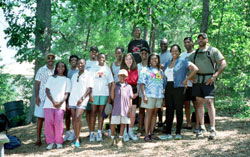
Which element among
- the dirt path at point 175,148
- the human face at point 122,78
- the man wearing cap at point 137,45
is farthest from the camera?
the man wearing cap at point 137,45

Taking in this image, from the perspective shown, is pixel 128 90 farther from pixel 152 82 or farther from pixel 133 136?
pixel 133 136

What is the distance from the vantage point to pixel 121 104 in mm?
6043

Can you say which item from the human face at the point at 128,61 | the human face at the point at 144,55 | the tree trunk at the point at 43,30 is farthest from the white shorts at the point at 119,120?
the tree trunk at the point at 43,30

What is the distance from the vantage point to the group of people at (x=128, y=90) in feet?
19.7

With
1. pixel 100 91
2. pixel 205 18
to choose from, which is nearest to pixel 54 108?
pixel 100 91

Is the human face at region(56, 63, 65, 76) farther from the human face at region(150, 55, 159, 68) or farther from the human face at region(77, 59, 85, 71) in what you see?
the human face at region(150, 55, 159, 68)

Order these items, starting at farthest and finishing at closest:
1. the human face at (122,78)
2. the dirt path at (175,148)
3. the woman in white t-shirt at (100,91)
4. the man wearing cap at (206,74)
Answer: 1. the woman in white t-shirt at (100,91)
2. the human face at (122,78)
3. the man wearing cap at (206,74)
4. the dirt path at (175,148)

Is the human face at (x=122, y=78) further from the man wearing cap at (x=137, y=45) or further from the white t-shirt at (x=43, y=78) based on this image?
the white t-shirt at (x=43, y=78)

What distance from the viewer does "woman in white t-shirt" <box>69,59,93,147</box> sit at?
247 inches

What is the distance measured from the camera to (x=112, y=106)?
660 centimetres

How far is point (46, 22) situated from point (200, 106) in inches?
219

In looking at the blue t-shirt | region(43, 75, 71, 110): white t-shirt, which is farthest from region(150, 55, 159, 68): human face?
region(43, 75, 71, 110): white t-shirt

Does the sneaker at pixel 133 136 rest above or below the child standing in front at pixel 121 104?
below

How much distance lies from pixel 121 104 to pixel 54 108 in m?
1.52
